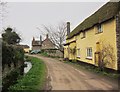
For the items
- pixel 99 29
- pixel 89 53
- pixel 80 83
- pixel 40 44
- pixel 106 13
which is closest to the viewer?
pixel 80 83

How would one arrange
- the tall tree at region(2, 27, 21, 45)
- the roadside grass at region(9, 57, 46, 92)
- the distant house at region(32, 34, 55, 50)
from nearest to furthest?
the roadside grass at region(9, 57, 46, 92) < the tall tree at region(2, 27, 21, 45) < the distant house at region(32, 34, 55, 50)

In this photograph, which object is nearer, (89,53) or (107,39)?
(107,39)

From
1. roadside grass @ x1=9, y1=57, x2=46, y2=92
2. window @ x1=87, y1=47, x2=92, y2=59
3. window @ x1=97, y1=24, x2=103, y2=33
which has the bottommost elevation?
roadside grass @ x1=9, y1=57, x2=46, y2=92

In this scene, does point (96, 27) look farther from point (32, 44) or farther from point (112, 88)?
point (32, 44)

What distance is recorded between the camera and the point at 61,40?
7962 cm

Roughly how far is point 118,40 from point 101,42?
13.2ft

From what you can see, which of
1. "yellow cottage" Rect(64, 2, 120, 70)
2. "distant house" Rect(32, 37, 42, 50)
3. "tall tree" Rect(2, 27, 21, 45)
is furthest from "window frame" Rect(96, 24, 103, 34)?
"distant house" Rect(32, 37, 42, 50)

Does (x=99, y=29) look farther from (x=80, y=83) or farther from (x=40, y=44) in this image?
(x=40, y=44)

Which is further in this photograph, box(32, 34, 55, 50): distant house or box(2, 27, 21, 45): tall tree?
box(32, 34, 55, 50): distant house

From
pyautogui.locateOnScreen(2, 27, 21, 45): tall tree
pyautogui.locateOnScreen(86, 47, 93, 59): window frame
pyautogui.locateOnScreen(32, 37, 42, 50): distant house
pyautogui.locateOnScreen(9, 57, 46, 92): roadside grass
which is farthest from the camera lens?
pyautogui.locateOnScreen(32, 37, 42, 50): distant house

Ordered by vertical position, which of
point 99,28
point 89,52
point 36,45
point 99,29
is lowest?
point 89,52

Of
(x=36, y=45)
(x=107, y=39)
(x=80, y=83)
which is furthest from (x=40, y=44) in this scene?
(x=80, y=83)

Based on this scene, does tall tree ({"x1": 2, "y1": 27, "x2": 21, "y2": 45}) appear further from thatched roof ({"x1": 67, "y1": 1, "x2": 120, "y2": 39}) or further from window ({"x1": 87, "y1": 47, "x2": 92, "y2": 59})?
thatched roof ({"x1": 67, "y1": 1, "x2": 120, "y2": 39})

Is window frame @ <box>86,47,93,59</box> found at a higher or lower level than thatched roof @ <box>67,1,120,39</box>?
lower
